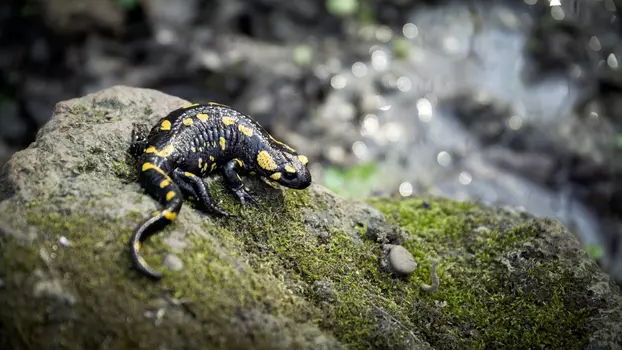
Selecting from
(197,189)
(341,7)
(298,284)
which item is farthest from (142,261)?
(341,7)

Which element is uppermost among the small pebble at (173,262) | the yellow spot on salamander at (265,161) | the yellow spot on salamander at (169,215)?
the yellow spot on salamander at (265,161)

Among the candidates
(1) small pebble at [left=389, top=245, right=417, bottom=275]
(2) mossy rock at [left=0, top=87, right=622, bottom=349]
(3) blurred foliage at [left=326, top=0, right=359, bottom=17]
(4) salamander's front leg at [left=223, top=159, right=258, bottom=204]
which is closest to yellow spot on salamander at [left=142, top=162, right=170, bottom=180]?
(2) mossy rock at [left=0, top=87, right=622, bottom=349]

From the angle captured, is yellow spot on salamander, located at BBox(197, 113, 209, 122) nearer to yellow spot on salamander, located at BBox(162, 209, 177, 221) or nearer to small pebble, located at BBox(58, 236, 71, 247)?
yellow spot on salamander, located at BBox(162, 209, 177, 221)

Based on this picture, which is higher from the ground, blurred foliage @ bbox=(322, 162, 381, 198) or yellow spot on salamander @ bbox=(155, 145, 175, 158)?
blurred foliage @ bbox=(322, 162, 381, 198)

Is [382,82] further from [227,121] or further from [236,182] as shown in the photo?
[236,182]

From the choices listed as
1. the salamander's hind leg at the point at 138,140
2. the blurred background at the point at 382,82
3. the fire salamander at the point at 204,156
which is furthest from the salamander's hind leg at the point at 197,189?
the blurred background at the point at 382,82

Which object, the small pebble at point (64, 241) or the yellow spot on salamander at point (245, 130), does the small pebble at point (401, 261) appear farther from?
the small pebble at point (64, 241)
